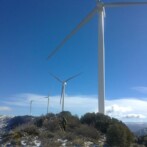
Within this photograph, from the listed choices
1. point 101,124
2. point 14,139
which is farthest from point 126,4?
point 14,139

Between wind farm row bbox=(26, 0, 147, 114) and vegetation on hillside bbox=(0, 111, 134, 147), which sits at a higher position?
wind farm row bbox=(26, 0, 147, 114)

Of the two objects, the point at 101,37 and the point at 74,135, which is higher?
the point at 101,37

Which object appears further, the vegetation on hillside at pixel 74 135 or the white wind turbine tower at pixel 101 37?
the white wind turbine tower at pixel 101 37

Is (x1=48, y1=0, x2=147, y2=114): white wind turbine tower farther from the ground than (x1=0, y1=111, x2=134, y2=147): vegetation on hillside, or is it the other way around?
(x1=48, y1=0, x2=147, y2=114): white wind turbine tower

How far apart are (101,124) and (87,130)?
541 centimetres

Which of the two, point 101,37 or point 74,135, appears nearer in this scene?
point 74,135

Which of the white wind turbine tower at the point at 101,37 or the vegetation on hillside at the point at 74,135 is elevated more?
the white wind turbine tower at the point at 101,37

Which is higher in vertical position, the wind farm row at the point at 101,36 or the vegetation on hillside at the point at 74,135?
the wind farm row at the point at 101,36

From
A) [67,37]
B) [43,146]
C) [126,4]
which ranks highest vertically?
[126,4]

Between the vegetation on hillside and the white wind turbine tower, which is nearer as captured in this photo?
the vegetation on hillside

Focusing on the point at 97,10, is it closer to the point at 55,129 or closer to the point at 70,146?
the point at 55,129

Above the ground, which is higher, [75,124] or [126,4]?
[126,4]

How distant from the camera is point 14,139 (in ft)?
88.9

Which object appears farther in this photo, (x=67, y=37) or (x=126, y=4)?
(x=67, y=37)
